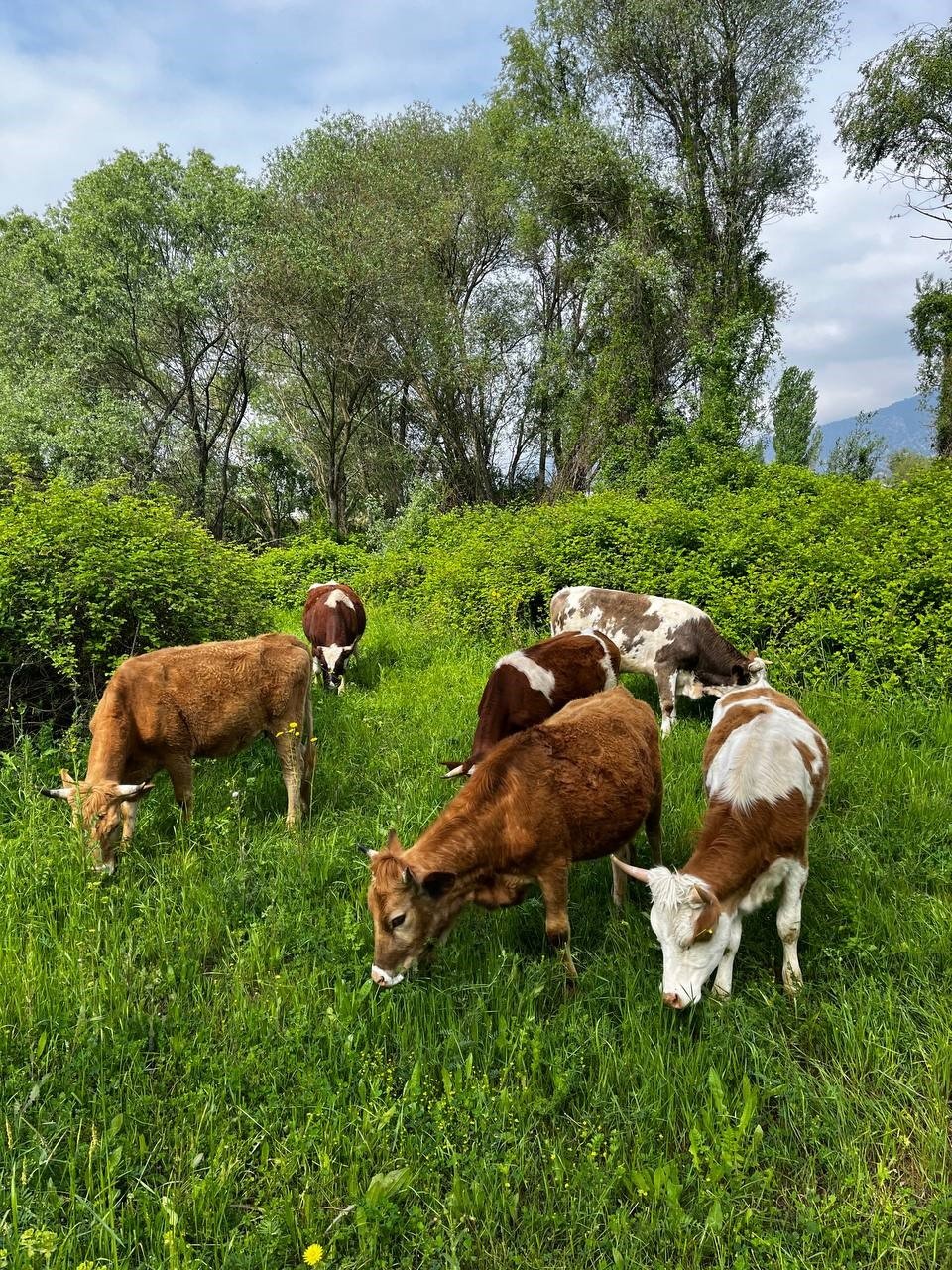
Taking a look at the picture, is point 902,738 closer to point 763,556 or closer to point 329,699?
point 763,556

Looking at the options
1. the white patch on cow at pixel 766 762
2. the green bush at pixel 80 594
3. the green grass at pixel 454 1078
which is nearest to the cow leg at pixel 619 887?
the green grass at pixel 454 1078

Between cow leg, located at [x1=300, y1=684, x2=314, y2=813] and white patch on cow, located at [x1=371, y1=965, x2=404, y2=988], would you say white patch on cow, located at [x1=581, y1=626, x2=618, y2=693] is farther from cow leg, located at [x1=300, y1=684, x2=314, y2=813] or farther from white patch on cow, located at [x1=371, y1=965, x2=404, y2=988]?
white patch on cow, located at [x1=371, y1=965, x2=404, y2=988]

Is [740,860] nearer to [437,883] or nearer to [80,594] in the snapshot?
[437,883]

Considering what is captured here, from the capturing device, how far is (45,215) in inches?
841

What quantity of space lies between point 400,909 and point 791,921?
2.04 m

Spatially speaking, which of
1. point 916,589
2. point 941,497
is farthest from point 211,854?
point 941,497

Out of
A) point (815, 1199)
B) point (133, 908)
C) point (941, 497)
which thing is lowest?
point (815, 1199)

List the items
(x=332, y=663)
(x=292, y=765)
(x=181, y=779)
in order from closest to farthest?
(x=181, y=779) → (x=292, y=765) → (x=332, y=663)

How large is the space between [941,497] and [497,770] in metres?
8.64

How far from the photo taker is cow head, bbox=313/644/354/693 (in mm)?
9594

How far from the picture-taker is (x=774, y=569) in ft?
28.8

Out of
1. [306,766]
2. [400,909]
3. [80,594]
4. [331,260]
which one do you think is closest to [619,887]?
[400,909]

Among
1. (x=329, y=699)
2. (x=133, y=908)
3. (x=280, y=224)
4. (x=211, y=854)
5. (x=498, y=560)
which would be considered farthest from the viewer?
(x=280, y=224)

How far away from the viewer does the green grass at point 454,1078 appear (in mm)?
2318
